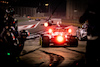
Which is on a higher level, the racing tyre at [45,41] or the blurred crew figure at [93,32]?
the blurred crew figure at [93,32]

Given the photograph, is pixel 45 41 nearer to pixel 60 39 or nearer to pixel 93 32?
pixel 60 39

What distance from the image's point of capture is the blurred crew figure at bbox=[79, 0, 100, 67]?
3.26 m

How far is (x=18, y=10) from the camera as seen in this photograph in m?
70.0

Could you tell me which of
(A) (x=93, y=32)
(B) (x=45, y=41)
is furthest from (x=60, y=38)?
(A) (x=93, y=32)

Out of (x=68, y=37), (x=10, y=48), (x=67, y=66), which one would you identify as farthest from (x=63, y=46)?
(x=10, y=48)

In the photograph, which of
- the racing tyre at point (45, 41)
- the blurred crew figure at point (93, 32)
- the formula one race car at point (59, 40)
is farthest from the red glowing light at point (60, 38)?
the blurred crew figure at point (93, 32)

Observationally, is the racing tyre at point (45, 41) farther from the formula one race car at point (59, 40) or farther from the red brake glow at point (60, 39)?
the red brake glow at point (60, 39)

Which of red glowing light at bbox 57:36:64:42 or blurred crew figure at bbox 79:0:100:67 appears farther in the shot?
red glowing light at bbox 57:36:64:42

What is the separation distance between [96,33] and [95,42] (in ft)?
0.84

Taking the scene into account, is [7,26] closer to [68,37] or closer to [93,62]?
[93,62]

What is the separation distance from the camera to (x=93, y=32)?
352 centimetres

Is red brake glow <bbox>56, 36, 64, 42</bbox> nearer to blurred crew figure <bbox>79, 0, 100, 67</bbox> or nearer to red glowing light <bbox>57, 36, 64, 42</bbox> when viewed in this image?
red glowing light <bbox>57, 36, 64, 42</bbox>

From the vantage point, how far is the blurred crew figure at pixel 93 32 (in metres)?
3.26

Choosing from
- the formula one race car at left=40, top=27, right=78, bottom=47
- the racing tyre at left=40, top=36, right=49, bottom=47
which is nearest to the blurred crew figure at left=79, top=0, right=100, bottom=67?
the formula one race car at left=40, top=27, right=78, bottom=47
